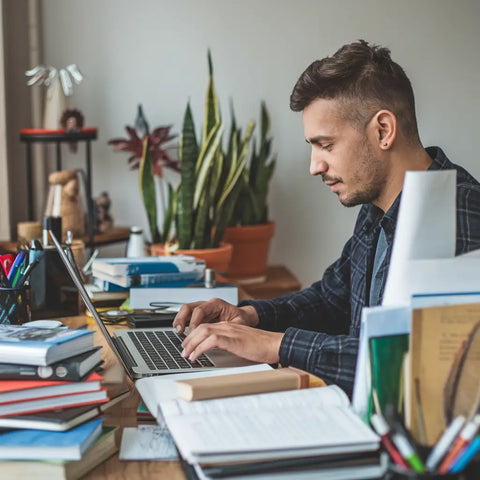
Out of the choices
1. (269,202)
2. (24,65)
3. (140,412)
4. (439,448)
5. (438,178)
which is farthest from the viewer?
(269,202)

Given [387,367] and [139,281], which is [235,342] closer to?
[387,367]

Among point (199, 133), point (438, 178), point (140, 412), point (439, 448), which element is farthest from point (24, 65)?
point (439, 448)

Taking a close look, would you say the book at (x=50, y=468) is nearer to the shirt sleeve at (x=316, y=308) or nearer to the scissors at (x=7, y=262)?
the shirt sleeve at (x=316, y=308)

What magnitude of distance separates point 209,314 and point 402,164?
54 centimetres

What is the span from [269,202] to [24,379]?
227 cm

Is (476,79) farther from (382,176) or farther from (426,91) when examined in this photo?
(382,176)

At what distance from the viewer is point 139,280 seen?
6.45 ft

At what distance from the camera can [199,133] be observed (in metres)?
3.13

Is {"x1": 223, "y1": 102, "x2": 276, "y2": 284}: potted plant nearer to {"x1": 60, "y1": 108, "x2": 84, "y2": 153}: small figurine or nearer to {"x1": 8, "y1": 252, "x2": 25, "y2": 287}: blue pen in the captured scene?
{"x1": 60, "y1": 108, "x2": 84, "y2": 153}: small figurine

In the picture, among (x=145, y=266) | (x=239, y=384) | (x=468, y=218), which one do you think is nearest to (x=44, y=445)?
(x=239, y=384)

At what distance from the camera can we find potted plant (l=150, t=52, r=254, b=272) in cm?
253

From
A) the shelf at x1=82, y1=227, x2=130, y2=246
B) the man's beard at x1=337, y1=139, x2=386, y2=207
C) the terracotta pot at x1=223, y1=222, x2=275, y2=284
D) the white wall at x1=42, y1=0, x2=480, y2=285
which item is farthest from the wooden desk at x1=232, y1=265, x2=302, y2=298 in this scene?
the man's beard at x1=337, y1=139, x2=386, y2=207

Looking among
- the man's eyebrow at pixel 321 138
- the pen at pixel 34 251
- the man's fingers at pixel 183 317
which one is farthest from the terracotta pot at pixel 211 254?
the man's eyebrow at pixel 321 138

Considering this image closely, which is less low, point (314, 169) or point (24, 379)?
point (314, 169)
